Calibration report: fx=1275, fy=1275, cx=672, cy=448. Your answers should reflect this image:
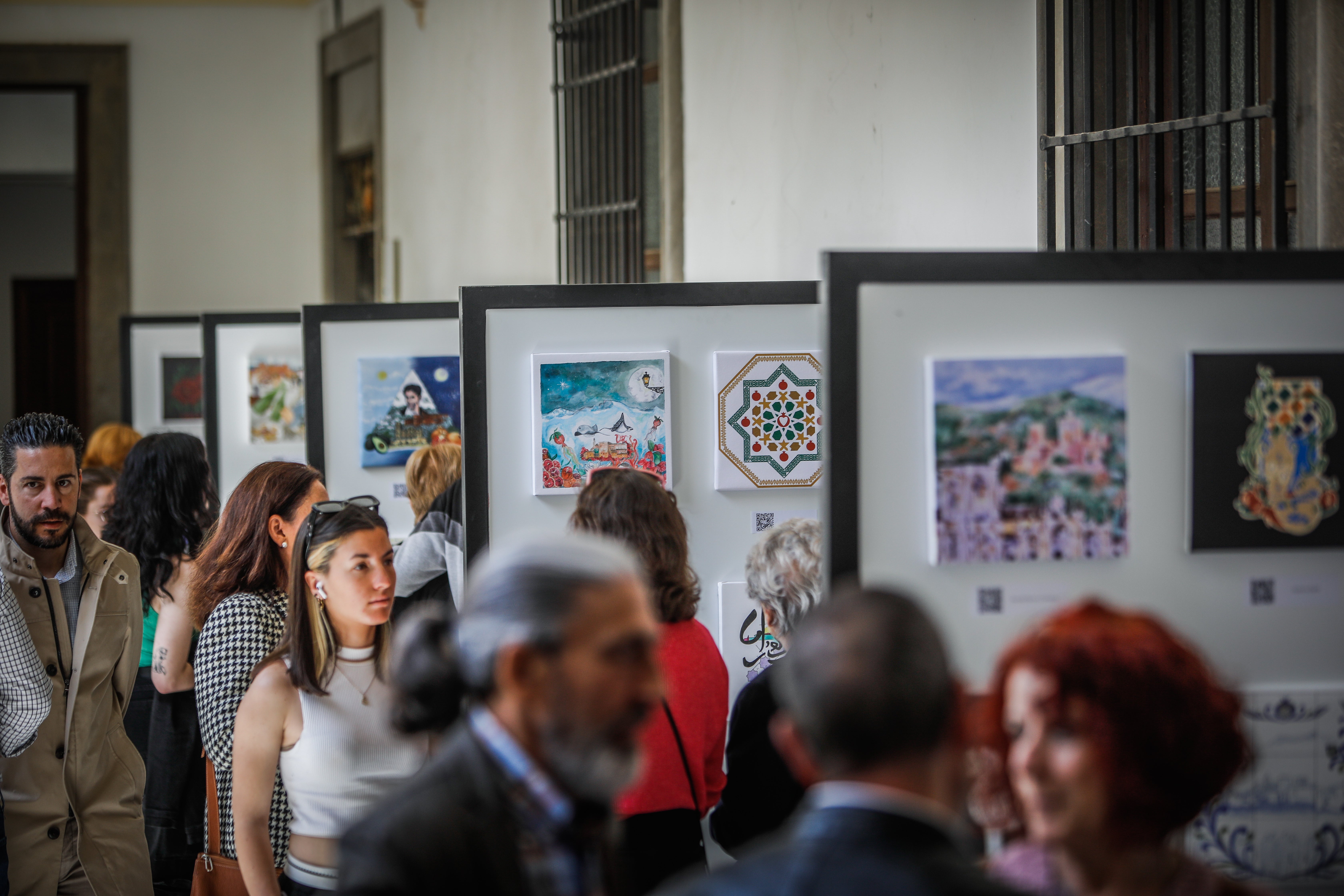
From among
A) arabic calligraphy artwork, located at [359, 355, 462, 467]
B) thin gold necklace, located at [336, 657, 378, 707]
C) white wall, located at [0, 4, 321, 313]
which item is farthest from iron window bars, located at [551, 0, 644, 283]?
white wall, located at [0, 4, 321, 313]

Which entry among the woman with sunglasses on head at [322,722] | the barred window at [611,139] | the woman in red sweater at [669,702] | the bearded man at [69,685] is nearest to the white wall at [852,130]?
the barred window at [611,139]

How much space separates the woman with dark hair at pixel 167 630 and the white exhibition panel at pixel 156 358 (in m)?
3.52

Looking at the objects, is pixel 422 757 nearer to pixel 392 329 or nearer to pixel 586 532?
pixel 586 532

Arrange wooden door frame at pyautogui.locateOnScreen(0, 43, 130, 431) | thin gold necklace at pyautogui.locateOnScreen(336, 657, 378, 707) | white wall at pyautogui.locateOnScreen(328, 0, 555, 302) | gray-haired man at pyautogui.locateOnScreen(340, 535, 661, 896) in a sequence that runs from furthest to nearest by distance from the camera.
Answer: wooden door frame at pyautogui.locateOnScreen(0, 43, 130, 431), white wall at pyautogui.locateOnScreen(328, 0, 555, 302), thin gold necklace at pyautogui.locateOnScreen(336, 657, 378, 707), gray-haired man at pyautogui.locateOnScreen(340, 535, 661, 896)

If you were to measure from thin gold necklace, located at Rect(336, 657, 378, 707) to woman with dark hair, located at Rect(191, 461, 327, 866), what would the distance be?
9.5 inches

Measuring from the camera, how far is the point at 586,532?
8.58ft

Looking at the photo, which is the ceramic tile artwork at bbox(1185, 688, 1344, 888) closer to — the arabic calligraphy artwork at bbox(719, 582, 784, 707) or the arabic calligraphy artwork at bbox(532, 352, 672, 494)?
the arabic calligraphy artwork at bbox(719, 582, 784, 707)

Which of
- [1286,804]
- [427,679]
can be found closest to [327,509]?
[427,679]

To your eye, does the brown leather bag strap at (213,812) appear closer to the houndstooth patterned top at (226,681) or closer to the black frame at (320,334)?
the houndstooth patterned top at (226,681)

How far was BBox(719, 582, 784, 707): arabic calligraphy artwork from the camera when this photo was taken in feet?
10.6

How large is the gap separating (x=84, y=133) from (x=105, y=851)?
973 centimetres

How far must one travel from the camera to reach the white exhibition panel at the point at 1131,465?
1948mm

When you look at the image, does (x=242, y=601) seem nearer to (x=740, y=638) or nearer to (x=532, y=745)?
(x=740, y=638)

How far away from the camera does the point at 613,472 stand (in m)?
2.67
